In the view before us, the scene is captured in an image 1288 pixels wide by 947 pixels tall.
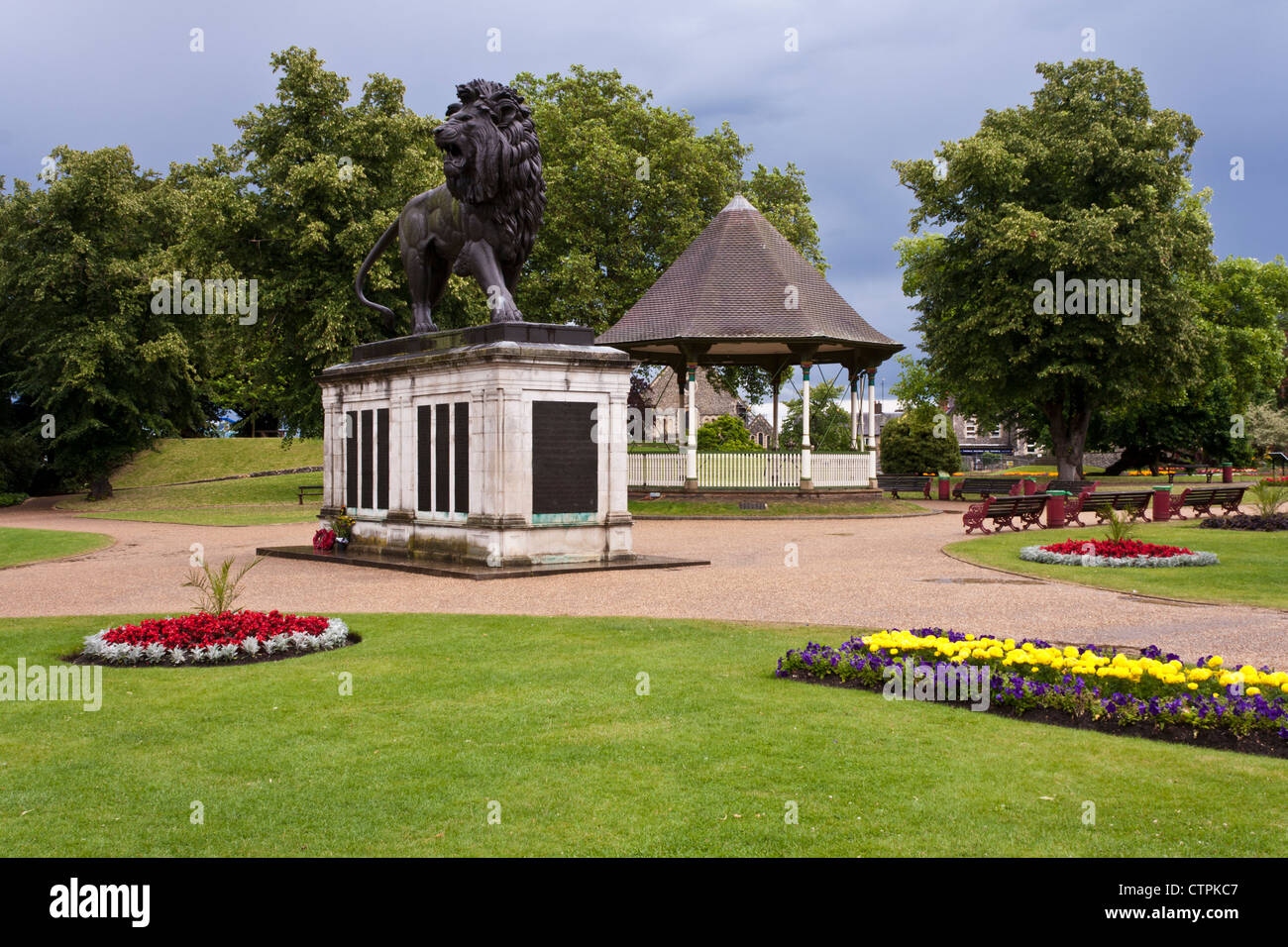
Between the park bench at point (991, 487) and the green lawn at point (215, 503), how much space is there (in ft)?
76.3

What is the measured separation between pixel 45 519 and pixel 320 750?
36.0m

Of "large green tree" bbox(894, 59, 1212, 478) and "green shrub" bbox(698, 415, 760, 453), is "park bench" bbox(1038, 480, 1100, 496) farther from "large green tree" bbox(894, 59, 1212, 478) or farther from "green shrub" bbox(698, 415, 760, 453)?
"green shrub" bbox(698, 415, 760, 453)

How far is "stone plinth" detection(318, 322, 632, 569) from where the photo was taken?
18234mm

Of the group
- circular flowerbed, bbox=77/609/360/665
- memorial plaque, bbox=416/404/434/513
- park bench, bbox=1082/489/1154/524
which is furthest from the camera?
park bench, bbox=1082/489/1154/524

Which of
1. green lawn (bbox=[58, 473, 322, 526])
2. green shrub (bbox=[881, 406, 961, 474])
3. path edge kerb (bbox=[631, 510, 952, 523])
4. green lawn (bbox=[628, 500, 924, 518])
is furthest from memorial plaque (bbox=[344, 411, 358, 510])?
green shrub (bbox=[881, 406, 961, 474])

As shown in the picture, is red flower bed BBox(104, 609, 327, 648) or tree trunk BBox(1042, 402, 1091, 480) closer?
red flower bed BBox(104, 609, 327, 648)

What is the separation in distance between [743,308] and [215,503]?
2288 cm

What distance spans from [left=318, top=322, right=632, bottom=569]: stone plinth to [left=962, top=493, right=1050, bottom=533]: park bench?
33.4 feet

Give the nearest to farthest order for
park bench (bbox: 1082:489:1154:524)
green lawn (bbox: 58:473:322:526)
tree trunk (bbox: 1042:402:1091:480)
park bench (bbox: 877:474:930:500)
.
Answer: park bench (bbox: 1082:489:1154:524), green lawn (bbox: 58:473:322:526), park bench (bbox: 877:474:930:500), tree trunk (bbox: 1042:402:1091:480)

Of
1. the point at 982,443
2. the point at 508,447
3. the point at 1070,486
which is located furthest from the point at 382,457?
the point at 982,443

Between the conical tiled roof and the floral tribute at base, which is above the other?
the conical tiled roof

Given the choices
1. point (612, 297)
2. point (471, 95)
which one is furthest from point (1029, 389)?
point (471, 95)

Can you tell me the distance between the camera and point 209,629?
1138cm

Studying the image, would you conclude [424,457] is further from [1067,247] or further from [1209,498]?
[1067,247]
